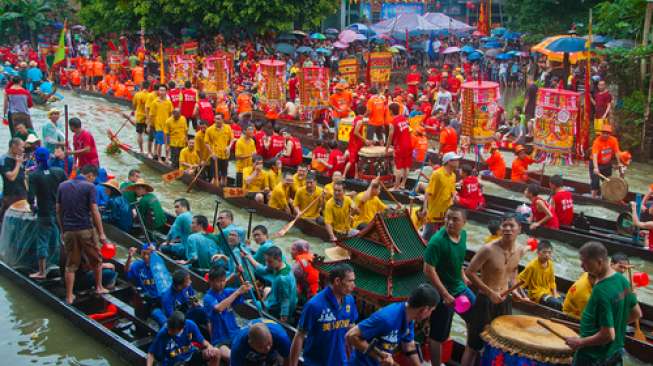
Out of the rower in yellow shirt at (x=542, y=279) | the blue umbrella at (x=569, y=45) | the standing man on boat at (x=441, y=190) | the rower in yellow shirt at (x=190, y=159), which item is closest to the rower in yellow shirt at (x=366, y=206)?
the standing man on boat at (x=441, y=190)

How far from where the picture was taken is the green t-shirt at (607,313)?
→ 17.5 ft

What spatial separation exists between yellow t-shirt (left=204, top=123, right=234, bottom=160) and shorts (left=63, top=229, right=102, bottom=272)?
565cm

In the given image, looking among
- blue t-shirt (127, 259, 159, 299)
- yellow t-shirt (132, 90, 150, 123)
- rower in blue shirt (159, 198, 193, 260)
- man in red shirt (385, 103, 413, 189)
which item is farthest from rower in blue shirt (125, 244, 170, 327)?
yellow t-shirt (132, 90, 150, 123)

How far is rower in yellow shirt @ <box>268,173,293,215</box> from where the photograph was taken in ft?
40.8

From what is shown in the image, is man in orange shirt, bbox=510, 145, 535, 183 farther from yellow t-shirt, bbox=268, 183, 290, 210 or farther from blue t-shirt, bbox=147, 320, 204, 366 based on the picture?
blue t-shirt, bbox=147, 320, 204, 366

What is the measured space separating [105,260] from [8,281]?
4.41ft

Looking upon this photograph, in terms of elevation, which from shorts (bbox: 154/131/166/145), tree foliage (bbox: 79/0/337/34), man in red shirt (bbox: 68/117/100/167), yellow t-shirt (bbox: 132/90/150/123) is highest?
tree foliage (bbox: 79/0/337/34)

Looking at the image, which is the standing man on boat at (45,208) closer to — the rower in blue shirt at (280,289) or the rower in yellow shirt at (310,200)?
the rower in blue shirt at (280,289)

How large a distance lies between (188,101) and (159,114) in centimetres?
156

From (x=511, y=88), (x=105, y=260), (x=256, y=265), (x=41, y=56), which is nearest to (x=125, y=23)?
(x=41, y=56)

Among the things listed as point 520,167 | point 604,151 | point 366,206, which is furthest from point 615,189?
point 366,206

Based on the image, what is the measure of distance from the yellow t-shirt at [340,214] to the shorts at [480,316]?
166 inches

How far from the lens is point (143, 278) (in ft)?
27.3

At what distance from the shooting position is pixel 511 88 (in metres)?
27.6
